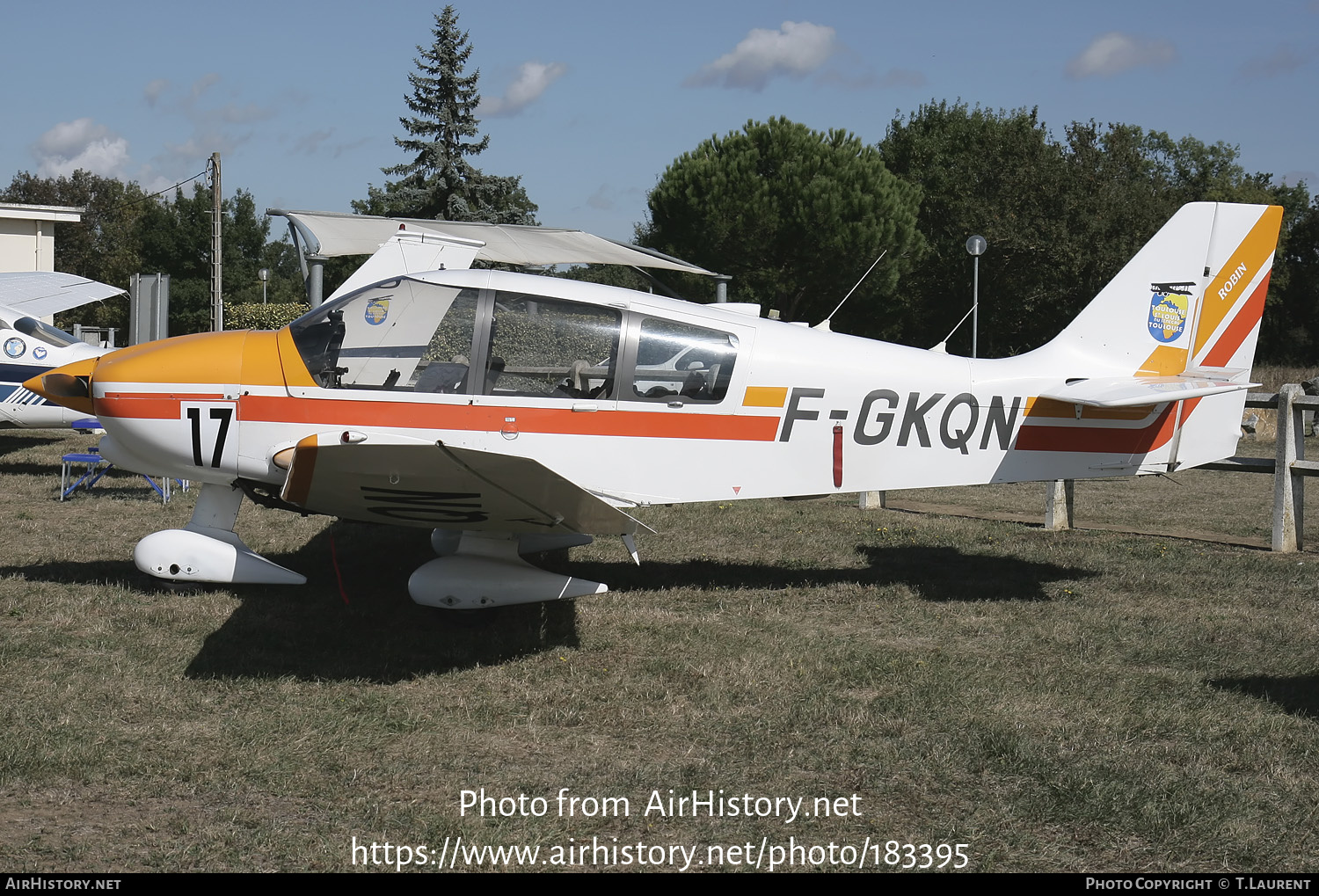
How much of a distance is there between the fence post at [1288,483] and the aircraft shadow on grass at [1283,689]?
3992 mm

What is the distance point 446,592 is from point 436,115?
39299 millimetres

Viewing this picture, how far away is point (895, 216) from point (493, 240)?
85.2 feet

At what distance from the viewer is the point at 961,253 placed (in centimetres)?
4041

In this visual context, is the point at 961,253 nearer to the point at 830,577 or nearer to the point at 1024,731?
the point at 830,577

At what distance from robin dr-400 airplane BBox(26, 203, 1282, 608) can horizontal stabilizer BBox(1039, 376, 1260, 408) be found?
23 millimetres

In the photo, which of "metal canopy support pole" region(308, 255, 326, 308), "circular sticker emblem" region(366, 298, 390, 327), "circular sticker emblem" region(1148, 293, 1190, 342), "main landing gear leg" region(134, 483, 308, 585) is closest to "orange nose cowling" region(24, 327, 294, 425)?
"circular sticker emblem" region(366, 298, 390, 327)

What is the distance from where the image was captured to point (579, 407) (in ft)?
19.8

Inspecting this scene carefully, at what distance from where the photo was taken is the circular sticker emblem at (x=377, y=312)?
6.04 m

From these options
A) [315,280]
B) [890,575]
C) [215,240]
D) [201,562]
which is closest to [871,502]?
[890,575]

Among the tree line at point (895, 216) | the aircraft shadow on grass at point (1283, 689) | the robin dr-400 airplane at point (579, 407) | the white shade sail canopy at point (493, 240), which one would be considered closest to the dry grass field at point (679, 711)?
the aircraft shadow on grass at point (1283, 689)

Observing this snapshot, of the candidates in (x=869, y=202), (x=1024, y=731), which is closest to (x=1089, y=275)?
(x=869, y=202)

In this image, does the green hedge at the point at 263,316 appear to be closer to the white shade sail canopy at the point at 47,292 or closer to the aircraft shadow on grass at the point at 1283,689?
the white shade sail canopy at the point at 47,292

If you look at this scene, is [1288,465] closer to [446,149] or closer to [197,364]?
[197,364]

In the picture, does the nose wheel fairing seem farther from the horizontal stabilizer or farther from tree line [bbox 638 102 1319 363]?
tree line [bbox 638 102 1319 363]
